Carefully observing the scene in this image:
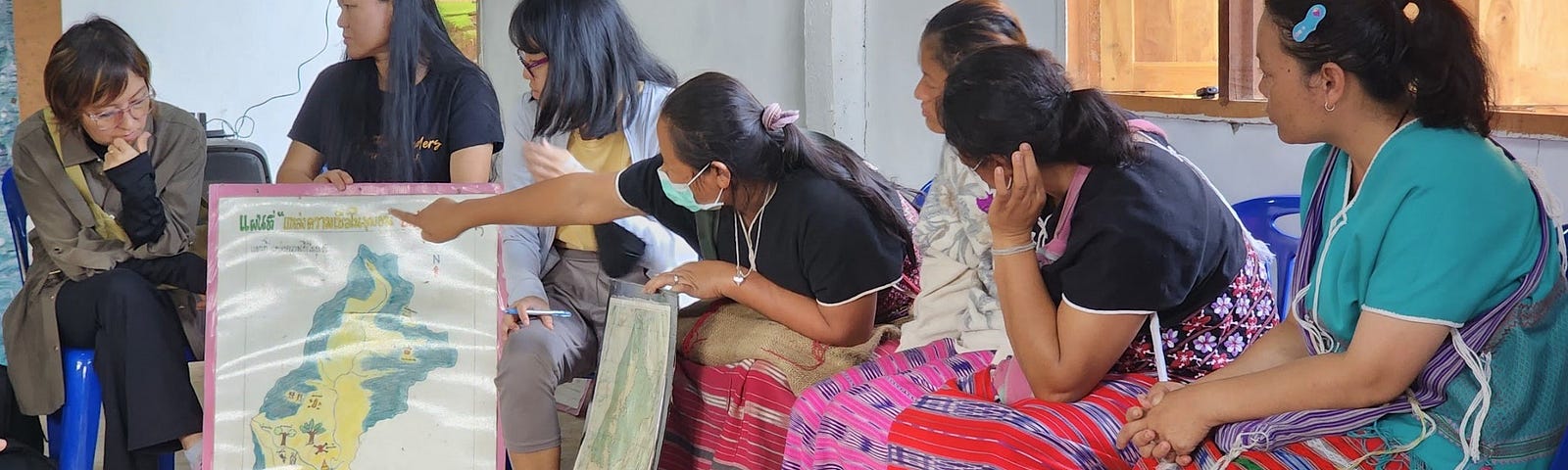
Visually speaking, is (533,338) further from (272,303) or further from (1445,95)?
(1445,95)

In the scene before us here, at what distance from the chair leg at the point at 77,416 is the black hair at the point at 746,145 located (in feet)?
4.66

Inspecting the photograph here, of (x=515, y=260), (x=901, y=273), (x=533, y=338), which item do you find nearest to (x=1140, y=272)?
(x=901, y=273)

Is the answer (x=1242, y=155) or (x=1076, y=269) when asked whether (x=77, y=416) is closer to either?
(x=1076, y=269)

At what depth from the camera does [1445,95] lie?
1.60 meters

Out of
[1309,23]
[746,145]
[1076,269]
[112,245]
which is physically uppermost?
[1309,23]

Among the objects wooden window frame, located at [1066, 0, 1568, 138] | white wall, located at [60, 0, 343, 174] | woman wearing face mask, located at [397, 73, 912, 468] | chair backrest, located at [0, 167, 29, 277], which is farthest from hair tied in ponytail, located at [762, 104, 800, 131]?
white wall, located at [60, 0, 343, 174]

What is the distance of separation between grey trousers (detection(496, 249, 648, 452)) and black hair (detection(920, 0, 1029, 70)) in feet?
2.59

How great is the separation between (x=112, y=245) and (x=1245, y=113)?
2.42m

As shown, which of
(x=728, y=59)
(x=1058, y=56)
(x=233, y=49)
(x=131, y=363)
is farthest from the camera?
(x=233, y=49)

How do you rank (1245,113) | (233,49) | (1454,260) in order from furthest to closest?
(233,49)
(1245,113)
(1454,260)

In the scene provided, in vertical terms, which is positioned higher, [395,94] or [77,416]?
[395,94]

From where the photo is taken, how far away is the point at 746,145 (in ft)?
7.85

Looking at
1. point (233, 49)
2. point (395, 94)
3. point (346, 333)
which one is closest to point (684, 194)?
point (346, 333)

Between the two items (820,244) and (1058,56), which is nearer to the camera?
(820,244)
